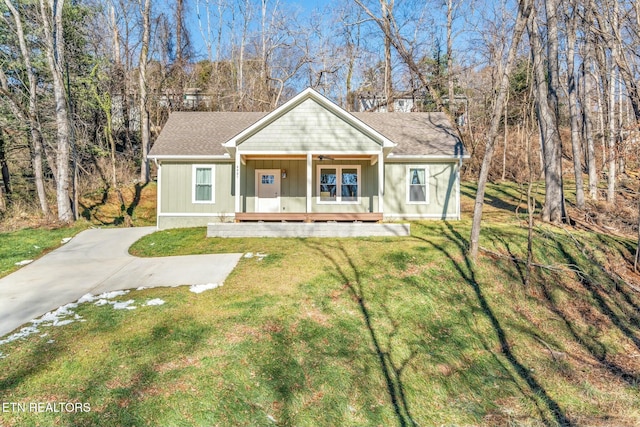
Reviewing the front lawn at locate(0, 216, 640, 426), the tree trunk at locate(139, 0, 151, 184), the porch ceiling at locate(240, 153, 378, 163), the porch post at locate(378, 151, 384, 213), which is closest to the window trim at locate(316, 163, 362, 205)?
the porch ceiling at locate(240, 153, 378, 163)

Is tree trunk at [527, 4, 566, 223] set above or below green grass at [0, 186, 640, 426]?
above

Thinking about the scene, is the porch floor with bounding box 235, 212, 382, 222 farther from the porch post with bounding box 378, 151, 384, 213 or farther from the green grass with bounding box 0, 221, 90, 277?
the green grass with bounding box 0, 221, 90, 277

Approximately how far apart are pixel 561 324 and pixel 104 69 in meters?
23.9

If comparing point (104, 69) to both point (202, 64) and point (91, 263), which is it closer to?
point (202, 64)

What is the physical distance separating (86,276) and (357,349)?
254 inches

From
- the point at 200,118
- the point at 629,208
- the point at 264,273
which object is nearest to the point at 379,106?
the point at 200,118

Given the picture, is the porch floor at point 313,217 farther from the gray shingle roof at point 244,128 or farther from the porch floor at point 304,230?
the gray shingle roof at point 244,128

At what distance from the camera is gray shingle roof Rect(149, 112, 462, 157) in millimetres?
14078

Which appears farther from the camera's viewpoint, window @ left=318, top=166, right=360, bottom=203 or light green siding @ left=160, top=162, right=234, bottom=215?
window @ left=318, top=166, right=360, bottom=203

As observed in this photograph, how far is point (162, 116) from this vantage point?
24156 millimetres

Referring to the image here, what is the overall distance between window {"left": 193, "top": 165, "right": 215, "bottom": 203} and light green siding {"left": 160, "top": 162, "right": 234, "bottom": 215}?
0.37 feet

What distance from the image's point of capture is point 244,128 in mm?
15547

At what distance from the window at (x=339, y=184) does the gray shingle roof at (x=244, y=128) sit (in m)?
1.88

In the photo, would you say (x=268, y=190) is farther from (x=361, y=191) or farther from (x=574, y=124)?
(x=574, y=124)
